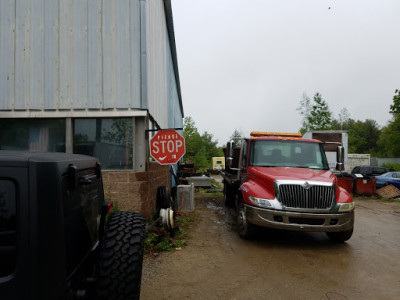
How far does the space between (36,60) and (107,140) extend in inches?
100

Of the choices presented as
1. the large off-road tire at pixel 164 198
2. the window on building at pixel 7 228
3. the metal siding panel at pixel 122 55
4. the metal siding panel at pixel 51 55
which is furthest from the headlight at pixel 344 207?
the metal siding panel at pixel 51 55

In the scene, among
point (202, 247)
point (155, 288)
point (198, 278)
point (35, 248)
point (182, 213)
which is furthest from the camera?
point (182, 213)

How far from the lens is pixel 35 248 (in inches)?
64.1

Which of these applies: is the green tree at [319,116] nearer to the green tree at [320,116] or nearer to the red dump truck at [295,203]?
the green tree at [320,116]

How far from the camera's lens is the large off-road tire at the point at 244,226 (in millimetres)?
6102

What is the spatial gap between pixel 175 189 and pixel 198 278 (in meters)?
5.29

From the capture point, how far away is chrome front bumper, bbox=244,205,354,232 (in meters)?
5.63

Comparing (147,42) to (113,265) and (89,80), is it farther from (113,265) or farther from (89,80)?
(113,265)

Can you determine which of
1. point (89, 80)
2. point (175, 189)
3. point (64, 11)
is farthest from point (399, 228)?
point (64, 11)

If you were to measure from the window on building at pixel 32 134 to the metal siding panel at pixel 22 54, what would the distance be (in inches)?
17.6

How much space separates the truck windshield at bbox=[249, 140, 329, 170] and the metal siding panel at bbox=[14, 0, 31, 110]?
18.5ft

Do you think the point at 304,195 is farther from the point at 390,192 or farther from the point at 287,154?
the point at 390,192

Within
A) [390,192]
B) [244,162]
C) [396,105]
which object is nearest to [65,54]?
[244,162]

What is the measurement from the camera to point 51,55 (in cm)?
707
